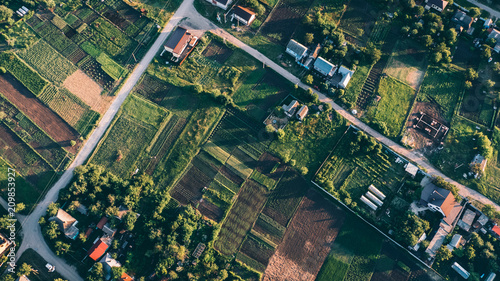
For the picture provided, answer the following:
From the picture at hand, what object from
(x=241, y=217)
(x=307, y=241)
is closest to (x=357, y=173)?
(x=307, y=241)

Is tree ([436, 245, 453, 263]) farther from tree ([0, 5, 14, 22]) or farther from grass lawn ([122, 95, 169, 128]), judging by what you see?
tree ([0, 5, 14, 22])

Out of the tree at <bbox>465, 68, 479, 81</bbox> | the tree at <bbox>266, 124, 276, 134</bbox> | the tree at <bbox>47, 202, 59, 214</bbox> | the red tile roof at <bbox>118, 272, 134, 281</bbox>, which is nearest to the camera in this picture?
the red tile roof at <bbox>118, 272, 134, 281</bbox>

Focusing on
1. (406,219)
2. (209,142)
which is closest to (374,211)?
(406,219)

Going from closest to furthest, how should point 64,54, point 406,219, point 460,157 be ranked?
1. point 406,219
2. point 460,157
3. point 64,54

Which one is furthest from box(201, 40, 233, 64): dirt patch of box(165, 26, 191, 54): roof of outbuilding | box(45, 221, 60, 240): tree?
box(45, 221, 60, 240): tree

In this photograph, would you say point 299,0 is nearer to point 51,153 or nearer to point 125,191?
point 125,191

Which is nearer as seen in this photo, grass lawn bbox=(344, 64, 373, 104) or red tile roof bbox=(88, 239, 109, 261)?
red tile roof bbox=(88, 239, 109, 261)

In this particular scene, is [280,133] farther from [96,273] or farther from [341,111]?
[96,273]
